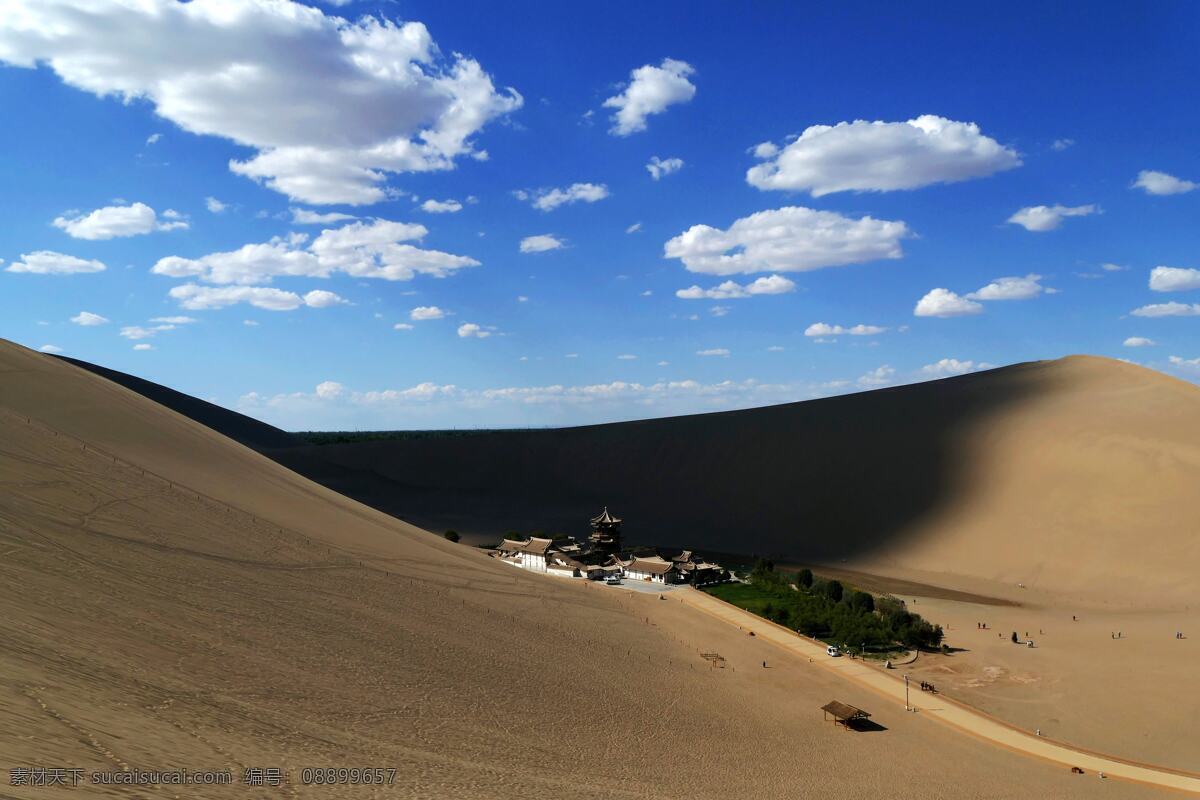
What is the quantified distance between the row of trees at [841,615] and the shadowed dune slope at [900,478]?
1304cm

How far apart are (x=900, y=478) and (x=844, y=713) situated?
1856 inches

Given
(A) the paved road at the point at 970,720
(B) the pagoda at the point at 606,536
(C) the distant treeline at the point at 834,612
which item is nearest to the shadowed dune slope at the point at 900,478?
(B) the pagoda at the point at 606,536

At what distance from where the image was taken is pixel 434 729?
499 inches

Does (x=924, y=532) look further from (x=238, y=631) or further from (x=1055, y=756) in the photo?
(x=238, y=631)

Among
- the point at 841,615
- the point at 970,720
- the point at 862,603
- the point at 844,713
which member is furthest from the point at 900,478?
the point at 844,713

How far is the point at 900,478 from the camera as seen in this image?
62875mm

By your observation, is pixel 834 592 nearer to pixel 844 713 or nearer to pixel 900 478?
pixel 844 713

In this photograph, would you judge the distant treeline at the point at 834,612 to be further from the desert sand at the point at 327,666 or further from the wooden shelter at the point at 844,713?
the wooden shelter at the point at 844,713

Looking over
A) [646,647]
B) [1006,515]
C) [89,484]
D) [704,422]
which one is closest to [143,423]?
[89,484]

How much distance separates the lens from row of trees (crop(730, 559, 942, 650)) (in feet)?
99.3

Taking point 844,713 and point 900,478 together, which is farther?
point 900,478

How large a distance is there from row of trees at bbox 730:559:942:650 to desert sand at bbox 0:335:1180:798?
568cm

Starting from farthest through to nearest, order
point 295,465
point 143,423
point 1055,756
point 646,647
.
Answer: point 295,465 → point 143,423 → point 646,647 → point 1055,756

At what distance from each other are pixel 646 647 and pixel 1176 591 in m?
33.8
